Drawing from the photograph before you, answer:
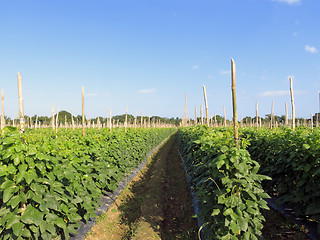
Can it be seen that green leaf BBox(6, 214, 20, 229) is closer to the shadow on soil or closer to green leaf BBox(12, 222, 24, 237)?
green leaf BBox(12, 222, 24, 237)

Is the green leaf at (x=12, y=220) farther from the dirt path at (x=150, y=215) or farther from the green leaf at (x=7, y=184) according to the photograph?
the dirt path at (x=150, y=215)

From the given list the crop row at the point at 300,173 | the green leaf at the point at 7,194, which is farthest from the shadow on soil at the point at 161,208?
the green leaf at the point at 7,194

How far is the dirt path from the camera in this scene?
4.94 meters

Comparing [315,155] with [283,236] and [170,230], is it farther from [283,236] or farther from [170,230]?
[170,230]

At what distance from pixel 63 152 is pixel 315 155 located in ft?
14.8

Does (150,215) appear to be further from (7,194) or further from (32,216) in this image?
(7,194)

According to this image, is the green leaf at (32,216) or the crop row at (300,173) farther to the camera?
the crop row at (300,173)

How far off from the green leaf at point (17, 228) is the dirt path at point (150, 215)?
6.05 feet

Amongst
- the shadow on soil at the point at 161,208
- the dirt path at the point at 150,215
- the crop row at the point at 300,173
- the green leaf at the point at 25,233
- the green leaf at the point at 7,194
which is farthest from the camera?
the shadow on soil at the point at 161,208

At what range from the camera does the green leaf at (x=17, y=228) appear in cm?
295

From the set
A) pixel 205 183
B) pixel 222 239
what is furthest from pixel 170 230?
pixel 222 239

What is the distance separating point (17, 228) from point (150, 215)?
11.1 ft

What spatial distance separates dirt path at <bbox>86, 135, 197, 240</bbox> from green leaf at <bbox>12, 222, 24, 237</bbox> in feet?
6.05

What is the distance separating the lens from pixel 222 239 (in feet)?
10.0
